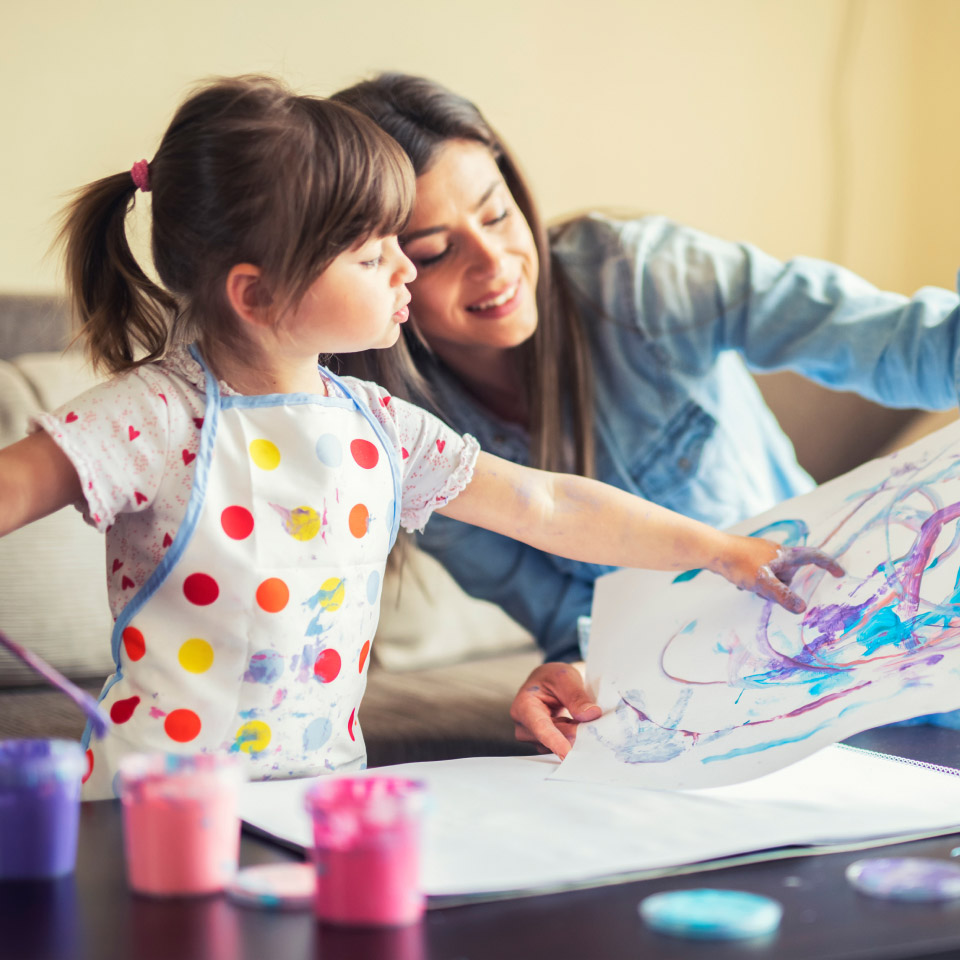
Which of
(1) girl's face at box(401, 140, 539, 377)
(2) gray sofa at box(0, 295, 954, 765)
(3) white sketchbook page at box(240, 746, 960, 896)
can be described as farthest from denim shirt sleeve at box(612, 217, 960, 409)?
(3) white sketchbook page at box(240, 746, 960, 896)

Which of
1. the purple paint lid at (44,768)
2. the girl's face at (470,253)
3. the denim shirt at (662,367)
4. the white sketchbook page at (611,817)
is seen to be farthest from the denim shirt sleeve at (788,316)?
the purple paint lid at (44,768)

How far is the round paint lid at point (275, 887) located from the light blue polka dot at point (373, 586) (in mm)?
294

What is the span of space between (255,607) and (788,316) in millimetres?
697

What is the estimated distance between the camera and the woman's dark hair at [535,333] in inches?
41.0

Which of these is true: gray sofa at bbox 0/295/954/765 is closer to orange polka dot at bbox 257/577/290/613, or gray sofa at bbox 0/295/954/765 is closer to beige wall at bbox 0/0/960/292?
beige wall at bbox 0/0/960/292

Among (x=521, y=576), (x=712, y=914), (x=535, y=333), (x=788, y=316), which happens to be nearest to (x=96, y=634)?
(x=521, y=576)

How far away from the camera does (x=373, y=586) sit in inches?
29.0

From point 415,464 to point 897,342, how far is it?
528mm

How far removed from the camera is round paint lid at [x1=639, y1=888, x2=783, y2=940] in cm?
38

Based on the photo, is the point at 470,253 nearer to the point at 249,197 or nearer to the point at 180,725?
the point at 249,197

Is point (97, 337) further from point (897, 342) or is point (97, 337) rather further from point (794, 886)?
point (897, 342)

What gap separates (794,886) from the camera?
0.44 metres

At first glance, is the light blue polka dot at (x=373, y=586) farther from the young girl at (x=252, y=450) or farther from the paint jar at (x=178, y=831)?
the paint jar at (x=178, y=831)

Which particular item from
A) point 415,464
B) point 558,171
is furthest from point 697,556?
point 558,171
